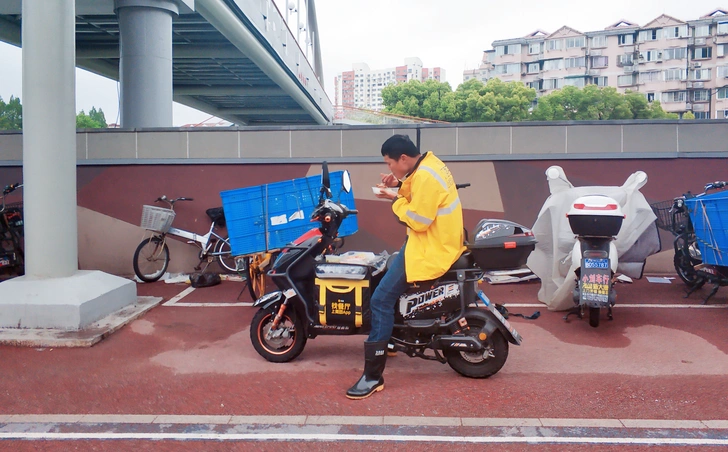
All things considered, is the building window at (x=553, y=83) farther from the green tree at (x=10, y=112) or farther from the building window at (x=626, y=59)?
the green tree at (x=10, y=112)

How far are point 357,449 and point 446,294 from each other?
148 cm

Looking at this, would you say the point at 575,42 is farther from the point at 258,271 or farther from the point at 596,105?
the point at 258,271

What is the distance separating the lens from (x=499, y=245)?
182 inches

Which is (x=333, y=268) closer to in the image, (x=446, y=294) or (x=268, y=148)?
(x=446, y=294)

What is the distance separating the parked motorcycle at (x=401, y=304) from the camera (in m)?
4.68

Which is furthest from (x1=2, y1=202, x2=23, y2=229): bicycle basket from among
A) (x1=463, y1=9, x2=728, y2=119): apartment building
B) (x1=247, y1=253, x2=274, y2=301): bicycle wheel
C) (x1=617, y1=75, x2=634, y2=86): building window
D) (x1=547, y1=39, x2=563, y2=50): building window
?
(x1=547, y1=39, x2=563, y2=50): building window

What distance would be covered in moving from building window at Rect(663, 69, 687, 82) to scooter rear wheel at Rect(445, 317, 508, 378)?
91.9 metres

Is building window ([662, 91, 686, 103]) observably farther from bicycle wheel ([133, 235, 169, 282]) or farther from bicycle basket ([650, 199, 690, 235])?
bicycle wheel ([133, 235, 169, 282])

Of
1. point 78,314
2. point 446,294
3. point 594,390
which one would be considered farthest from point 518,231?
point 78,314

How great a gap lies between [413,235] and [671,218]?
186 inches

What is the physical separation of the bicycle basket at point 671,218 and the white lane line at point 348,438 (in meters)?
4.43

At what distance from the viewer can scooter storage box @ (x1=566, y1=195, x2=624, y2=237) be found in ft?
19.0

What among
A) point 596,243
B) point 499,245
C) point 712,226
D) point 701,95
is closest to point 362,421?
point 499,245

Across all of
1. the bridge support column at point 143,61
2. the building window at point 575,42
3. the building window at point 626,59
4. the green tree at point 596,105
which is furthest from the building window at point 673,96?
the bridge support column at point 143,61
